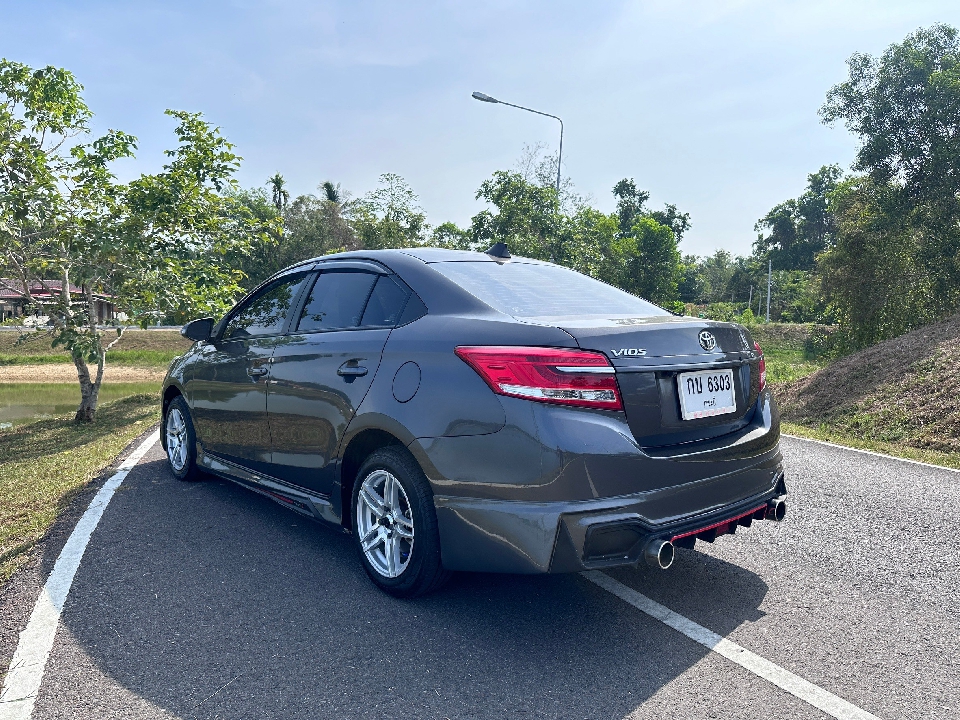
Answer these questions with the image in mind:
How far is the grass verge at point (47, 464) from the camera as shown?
195 inches

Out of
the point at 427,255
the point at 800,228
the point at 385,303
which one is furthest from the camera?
the point at 800,228

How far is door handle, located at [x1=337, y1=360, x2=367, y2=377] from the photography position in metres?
3.83

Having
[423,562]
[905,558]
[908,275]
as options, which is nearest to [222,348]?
[423,562]

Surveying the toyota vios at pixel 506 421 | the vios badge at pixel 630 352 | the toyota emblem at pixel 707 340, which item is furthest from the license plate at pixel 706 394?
the vios badge at pixel 630 352

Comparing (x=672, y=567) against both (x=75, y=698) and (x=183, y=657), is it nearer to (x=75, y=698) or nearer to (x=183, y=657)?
(x=183, y=657)

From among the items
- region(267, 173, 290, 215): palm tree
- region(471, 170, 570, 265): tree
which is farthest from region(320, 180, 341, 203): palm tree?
region(471, 170, 570, 265): tree

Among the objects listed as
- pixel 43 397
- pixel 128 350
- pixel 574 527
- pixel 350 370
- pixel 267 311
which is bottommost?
pixel 43 397

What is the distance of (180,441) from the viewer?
6.11m

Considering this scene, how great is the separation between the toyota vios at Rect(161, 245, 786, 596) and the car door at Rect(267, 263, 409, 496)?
0.5 inches

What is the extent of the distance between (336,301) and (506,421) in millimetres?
1705

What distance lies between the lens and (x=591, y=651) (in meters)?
3.10

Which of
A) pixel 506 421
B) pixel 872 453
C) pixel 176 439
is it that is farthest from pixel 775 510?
pixel 872 453

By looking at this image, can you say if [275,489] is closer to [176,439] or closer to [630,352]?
[176,439]

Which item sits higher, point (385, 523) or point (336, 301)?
point (336, 301)
